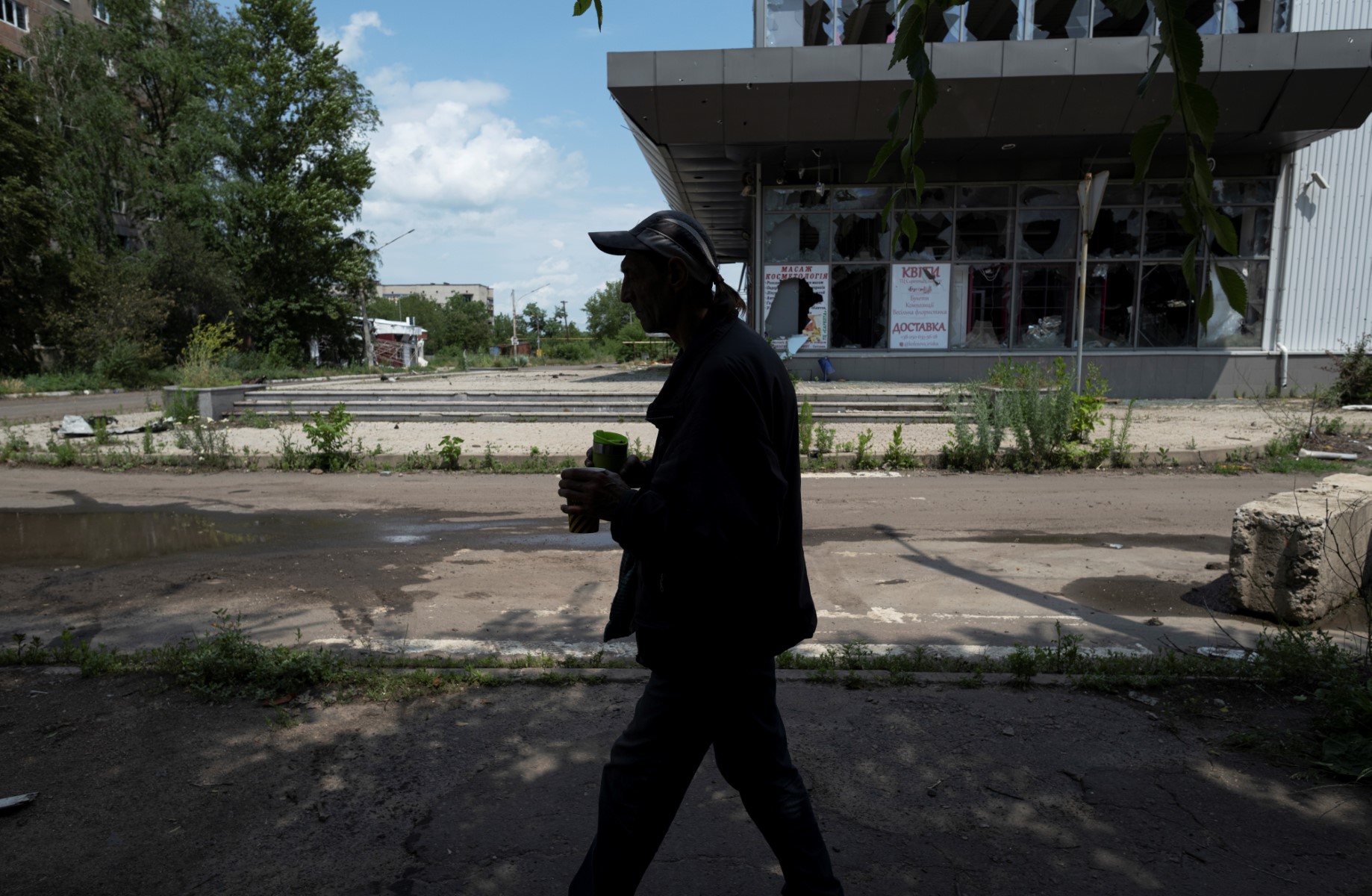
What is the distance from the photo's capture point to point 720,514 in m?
2.00

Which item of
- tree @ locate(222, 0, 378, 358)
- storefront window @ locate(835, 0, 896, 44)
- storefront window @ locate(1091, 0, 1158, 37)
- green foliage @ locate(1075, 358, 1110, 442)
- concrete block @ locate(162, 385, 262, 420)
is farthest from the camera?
tree @ locate(222, 0, 378, 358)

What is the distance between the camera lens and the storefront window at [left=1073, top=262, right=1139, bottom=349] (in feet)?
70.5

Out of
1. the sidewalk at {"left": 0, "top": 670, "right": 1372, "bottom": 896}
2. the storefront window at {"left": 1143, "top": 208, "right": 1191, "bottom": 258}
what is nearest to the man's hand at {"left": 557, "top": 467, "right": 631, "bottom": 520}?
the sidewalk at {"left": 0, "top": 670, "right": 1372, "bottom": 896}

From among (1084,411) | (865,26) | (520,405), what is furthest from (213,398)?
(865,26)

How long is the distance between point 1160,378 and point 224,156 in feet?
145

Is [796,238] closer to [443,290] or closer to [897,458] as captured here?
[897,458]

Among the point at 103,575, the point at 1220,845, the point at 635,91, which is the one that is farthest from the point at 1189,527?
the point at 635,91

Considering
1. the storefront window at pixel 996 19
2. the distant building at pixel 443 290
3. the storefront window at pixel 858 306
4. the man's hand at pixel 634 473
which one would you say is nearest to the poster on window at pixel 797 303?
the storefront window at pixel 858 306

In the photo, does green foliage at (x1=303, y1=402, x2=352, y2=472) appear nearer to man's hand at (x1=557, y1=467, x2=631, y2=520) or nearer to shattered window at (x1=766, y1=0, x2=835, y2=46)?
man's hand at (x1=557, y1=467, x2=631, y2=520)

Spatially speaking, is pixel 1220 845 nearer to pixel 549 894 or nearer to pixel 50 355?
pixel 549 894

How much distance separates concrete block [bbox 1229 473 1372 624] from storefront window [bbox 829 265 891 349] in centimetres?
1661

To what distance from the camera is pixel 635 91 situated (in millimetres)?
18562

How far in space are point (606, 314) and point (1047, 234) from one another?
2483 inches

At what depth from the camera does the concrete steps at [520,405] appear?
1667cm
